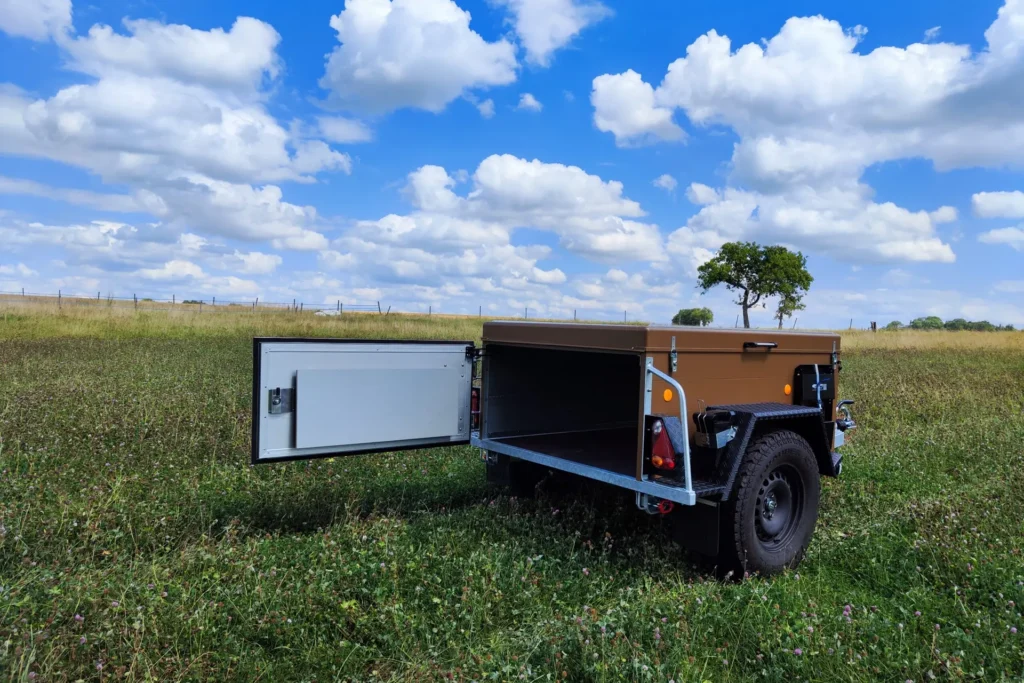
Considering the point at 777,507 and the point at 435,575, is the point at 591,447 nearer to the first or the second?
the point at 777,507

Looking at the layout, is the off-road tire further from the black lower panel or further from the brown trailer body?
the black lower panel

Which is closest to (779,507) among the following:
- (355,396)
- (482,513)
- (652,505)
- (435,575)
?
(652,505)

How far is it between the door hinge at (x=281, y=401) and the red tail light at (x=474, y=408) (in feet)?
5.17

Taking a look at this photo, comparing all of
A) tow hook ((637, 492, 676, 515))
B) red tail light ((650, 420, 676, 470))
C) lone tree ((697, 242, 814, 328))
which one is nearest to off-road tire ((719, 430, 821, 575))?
tow hook ((637, 492, 676, 515))

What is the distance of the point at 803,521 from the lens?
5422mm

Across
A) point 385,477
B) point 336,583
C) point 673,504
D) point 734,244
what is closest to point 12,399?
point 385,477

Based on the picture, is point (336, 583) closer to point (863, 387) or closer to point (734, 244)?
point (863, 387)

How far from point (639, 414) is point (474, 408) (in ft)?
6.37

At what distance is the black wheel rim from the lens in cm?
509

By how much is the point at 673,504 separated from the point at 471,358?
2131 mm

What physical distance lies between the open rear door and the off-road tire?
2367mm

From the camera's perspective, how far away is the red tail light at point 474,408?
603cm

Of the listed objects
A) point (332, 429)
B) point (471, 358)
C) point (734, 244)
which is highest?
point (734, 244)

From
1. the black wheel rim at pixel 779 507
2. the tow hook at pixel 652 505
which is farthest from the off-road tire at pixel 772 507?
the tow hook at pixel 652 505
